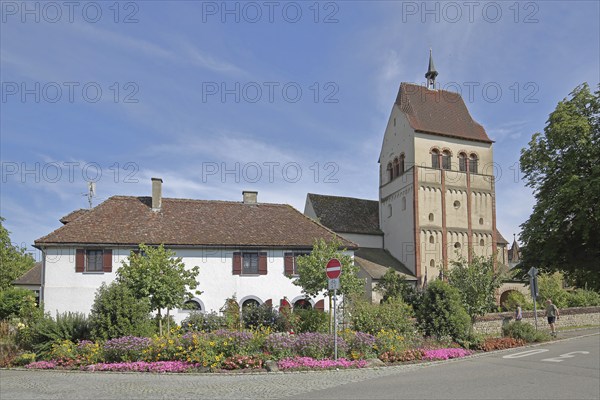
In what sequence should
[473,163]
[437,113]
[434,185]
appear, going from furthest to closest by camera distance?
[437,113], [473,163], [434,185]

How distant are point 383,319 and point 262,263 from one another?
1352 cm

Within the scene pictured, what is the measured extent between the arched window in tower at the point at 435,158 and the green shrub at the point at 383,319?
29325 millimetres

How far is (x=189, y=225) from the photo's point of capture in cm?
3058

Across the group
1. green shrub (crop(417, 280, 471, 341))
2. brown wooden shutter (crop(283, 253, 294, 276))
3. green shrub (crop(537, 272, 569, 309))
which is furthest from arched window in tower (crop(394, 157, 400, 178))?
green shrub (crop(417, 280, 471, 341))

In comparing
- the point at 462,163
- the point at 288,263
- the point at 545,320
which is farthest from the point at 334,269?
the point at 462,163

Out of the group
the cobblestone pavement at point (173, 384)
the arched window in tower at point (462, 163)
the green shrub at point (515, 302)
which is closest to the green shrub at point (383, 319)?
the cobblestone pavement at point (173, 384)

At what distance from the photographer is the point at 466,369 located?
13.8 metres

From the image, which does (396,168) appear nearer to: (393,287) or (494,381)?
(393,287)

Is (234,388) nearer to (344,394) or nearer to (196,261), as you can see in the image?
(344,394)

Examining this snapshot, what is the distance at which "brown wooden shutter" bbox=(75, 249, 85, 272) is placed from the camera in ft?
88.8

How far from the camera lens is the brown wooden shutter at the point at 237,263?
96.4 feet

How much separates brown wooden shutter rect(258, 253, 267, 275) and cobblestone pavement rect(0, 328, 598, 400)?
613 inches

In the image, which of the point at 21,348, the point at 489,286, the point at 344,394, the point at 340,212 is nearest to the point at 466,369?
the point at 344,394

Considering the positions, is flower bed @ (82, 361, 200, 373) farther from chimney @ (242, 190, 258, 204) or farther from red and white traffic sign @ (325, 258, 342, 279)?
chimney @ (242, 190, 258, 204)
